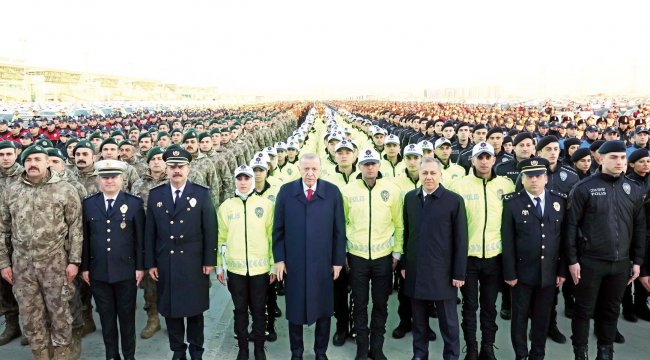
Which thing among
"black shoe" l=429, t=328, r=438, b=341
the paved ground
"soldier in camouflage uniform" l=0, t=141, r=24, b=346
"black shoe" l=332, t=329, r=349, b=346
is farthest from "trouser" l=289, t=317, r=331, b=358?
"soldier in camouflage uniform" l=0, t=141, r=24, b=346

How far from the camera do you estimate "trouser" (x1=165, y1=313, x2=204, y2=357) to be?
13.9ft

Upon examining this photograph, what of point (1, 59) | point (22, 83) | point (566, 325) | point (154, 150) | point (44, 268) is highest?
point (1, 59)

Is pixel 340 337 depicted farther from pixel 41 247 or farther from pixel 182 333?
pixel 41 247

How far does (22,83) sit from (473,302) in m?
76.6

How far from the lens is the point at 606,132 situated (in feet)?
26.8

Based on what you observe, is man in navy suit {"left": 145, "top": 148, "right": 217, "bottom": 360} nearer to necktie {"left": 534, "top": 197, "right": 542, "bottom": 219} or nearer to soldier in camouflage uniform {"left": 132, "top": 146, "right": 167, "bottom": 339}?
soldier in camouflage uniform {"left": 132, "top": 146, "right": 167, "bottom": 339}

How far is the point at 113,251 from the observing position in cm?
416

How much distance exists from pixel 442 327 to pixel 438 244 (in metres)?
0.78

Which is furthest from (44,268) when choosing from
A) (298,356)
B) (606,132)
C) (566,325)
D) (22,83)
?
(22,83)

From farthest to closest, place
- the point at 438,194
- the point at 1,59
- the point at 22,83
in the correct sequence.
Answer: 1. the point at 1,59
2. the point at 22,83
3. the point at 438,194

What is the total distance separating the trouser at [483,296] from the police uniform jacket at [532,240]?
148mm

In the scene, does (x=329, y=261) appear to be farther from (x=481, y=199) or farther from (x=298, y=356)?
(x=481, y=199)

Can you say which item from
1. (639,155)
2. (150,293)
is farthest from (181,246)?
(639,155)

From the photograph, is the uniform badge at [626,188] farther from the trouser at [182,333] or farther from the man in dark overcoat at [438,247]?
the trouser at [182,333]
